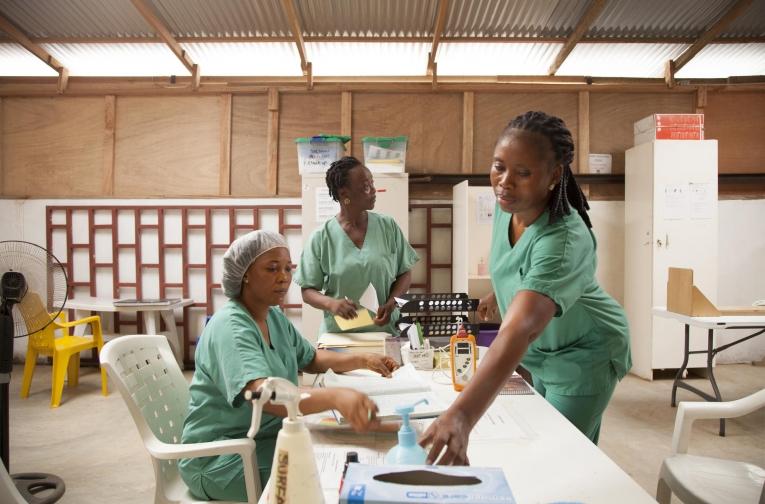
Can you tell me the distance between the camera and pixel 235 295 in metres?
1.54

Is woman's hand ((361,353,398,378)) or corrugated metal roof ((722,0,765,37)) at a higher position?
corrugated metal roof ((722,0,765,37))

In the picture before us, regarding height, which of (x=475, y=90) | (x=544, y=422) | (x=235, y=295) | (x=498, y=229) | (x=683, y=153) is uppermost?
(x=475, y=90)

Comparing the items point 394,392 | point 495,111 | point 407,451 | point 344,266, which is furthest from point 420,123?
point 407,451

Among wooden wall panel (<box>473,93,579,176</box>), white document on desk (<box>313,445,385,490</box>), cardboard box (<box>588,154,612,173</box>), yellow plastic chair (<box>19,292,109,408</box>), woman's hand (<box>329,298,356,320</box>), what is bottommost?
yellow plastic chair (<box>19,292,109,408</box>)

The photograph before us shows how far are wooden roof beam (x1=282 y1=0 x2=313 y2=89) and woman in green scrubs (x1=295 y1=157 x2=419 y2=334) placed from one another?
2253 mm

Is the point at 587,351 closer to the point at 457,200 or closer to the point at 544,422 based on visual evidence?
Result: the point at 544,422

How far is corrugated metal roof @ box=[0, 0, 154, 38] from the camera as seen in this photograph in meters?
4.27

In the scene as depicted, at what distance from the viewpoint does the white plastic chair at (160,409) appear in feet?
4.25

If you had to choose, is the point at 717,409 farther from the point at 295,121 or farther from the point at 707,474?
the point at 295,121

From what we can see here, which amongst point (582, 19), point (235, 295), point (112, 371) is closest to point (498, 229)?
point (235, 295)

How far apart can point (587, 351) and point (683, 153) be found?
3862mm

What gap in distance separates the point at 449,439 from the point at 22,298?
7.56ft

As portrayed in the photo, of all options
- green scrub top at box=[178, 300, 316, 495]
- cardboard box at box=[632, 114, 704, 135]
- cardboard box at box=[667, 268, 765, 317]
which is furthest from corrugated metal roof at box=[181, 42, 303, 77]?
green scrub top at box=[178, 300, 316, 495]

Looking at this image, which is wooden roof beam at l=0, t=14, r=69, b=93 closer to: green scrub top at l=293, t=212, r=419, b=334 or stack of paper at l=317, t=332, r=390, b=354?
green scrub top at l=293, t=212, r=419, b=334
